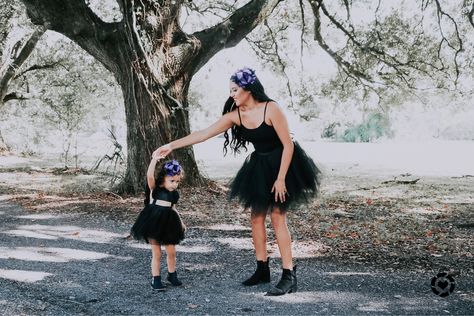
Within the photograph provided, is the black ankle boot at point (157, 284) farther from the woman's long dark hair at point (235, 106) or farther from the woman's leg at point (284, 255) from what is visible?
the woman's long dark hair at point (235, 106)

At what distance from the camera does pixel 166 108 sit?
955 cm

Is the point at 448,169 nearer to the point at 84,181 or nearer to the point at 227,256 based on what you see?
the point at 84,181

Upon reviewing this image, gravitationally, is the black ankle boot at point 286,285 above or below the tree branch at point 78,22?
below

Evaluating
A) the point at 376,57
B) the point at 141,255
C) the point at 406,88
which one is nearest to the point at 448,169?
the point at 406,88

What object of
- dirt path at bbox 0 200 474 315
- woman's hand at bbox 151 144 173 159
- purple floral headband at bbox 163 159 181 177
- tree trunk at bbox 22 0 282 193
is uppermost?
tree trunk at bbox 22 0 282 193

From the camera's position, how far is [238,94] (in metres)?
4.27

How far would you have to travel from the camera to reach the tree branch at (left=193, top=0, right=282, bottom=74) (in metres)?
10.3

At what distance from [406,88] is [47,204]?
10.1m

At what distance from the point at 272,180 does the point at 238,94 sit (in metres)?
0.77

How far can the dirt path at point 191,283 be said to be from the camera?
3867mm

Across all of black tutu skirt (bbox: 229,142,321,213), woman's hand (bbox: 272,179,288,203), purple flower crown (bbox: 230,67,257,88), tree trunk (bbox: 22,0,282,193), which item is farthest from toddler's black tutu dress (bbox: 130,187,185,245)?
tree trunk (bbox: 22,0,282,193)

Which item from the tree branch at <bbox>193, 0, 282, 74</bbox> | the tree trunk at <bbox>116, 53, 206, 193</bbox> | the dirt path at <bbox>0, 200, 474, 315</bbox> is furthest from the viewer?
the tree branch at <bbox>193, 0, 282, 74</bbox>

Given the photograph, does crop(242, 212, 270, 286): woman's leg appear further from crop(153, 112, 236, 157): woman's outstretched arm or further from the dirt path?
crop(153, 112, 236, 157): woman's outstretched arm

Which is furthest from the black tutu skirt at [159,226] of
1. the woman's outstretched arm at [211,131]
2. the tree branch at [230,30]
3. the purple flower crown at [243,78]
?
the tree branch at [230,30]
